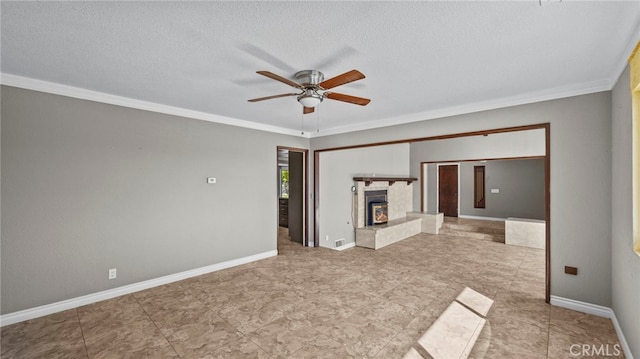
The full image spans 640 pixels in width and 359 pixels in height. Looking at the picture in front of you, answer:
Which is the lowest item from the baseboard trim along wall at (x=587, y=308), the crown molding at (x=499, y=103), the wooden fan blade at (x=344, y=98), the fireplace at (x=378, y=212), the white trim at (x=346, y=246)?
the white trim at (x=346, y=246)

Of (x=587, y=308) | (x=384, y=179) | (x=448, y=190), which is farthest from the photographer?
(x=448, y=190)

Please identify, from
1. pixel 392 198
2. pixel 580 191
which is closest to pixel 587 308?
pixel 580 191

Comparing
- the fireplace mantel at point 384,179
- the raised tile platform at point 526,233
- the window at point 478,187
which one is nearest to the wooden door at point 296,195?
the fireplace mantel at point 384,179

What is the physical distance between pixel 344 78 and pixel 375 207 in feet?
15.3

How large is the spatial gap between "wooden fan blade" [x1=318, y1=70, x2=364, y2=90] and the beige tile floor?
2248mm

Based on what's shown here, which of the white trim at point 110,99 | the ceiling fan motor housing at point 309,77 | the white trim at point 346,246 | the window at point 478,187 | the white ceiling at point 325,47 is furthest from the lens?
the window at point 478,187

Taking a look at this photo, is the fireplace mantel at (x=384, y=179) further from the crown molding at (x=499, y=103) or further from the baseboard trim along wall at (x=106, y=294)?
the baseboard trim along wall at (x=106, y=294)

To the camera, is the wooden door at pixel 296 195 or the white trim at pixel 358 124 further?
the wooden door at pixel 296 195

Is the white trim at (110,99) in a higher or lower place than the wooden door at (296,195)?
higher

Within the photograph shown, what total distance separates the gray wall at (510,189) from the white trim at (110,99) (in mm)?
7665

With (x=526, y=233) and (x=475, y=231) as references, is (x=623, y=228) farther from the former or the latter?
(x=475, y=231)

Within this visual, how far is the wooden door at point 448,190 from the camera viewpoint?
9470mm

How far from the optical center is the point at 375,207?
6.48 m

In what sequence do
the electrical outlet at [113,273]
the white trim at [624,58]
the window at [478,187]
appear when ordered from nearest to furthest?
the white trim at [624,58]
the electrical outlet at [113,273]
the window at [478,187]
